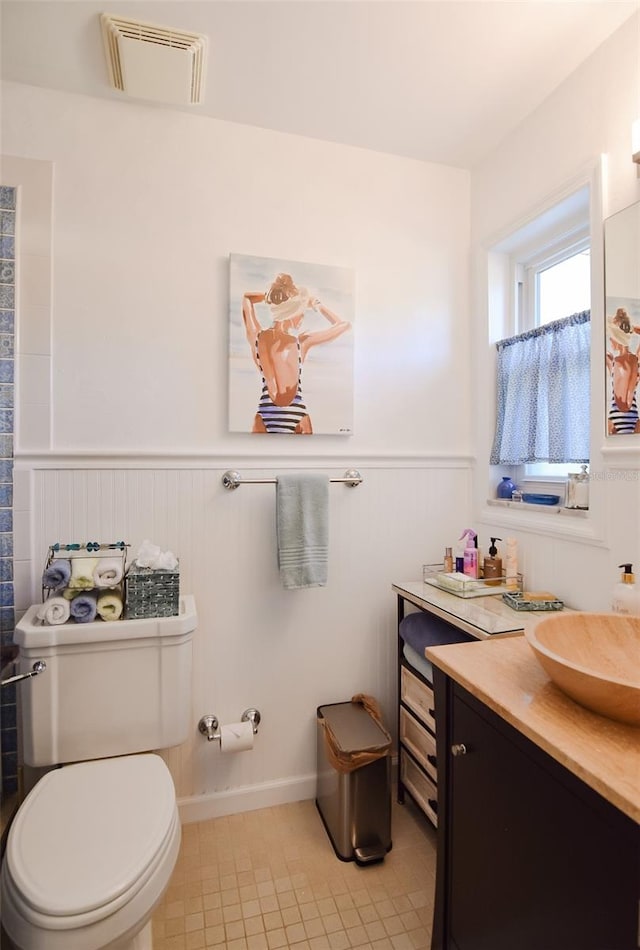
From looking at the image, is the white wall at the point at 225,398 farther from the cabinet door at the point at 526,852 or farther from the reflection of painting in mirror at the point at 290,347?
the cabinet door at the point at 526,852

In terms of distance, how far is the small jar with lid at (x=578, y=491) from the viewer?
154 cm

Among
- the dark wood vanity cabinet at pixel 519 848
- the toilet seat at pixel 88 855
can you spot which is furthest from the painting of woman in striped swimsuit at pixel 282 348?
the toilet seat at pixel 88 855

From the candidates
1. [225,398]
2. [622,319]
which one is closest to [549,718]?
[622,319]

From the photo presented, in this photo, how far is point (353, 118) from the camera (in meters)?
1.73

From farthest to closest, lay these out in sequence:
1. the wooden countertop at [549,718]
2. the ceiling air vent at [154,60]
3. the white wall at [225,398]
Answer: the white wall at [225,398] → the ceiling air vent at [154,60] → the wooden countertop at [549,718]

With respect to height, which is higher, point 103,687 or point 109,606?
point 109,606

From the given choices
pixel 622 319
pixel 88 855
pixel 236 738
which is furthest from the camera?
pixel 236 738

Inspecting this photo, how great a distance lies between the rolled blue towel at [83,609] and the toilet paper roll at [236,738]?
63cm

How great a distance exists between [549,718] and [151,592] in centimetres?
109

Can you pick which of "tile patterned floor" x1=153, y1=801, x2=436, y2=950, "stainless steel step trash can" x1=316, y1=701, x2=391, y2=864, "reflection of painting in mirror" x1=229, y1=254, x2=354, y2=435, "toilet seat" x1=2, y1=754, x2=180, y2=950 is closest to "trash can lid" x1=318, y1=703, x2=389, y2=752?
"stainless steel step trash can" x1=316, y1=701, x2=391, y2=864

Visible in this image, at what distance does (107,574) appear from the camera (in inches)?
56.7

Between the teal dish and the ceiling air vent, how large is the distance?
1.78 m

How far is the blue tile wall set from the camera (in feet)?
4.99

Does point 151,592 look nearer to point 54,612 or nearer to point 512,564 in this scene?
point 54,612
